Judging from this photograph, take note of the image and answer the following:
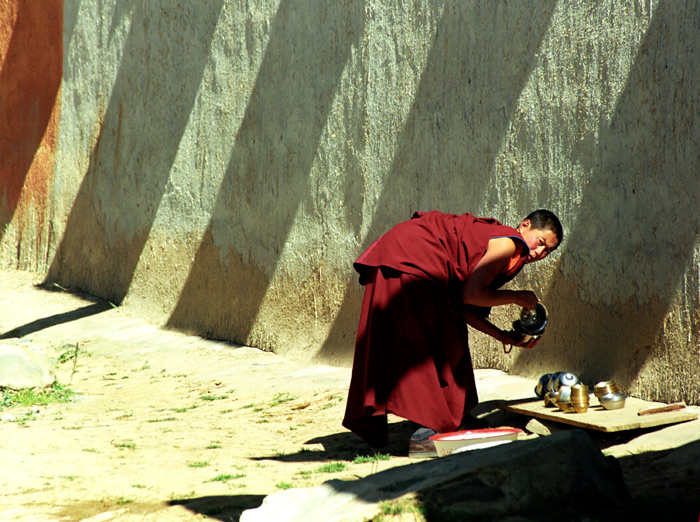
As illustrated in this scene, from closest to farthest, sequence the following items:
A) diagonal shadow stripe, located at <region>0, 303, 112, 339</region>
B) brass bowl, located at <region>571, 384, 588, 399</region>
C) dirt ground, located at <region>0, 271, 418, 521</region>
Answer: dirt ground, located at <region>0, 271, 418, 521</region>
brass bowl, located at <region>571, 384, 588, 399</region>
diagonal shadow stripe, located at <region>0, 303, 112, 339</region>

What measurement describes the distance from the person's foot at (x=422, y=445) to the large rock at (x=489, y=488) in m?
0.98

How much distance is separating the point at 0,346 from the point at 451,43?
3814 mm

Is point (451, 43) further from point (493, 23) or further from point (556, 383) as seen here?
point (556, 383)

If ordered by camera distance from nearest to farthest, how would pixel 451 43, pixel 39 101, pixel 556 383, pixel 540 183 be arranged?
pixel 556 383 → pixel 540 183 → pixel 451 43 → pixel 39 101

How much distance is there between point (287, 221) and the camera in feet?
20.9

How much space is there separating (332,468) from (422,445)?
423 millimetres

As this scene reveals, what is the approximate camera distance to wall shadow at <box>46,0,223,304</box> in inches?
295

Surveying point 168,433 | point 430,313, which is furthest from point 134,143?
point 430,313

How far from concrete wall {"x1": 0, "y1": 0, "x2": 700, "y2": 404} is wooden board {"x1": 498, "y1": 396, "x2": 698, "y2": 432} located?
0.95 ft

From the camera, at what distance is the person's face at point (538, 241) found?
12.1 ft

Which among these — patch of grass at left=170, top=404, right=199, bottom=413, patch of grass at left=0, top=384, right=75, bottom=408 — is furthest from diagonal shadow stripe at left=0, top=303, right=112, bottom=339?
patch of grass at left=170, top=404, right=199, bottom=413

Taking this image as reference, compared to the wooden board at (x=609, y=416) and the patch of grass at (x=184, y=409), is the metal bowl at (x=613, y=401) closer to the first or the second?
the wooden board at (x=609, y=416)

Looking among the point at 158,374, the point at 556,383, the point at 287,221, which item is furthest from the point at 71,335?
the point at 556,383

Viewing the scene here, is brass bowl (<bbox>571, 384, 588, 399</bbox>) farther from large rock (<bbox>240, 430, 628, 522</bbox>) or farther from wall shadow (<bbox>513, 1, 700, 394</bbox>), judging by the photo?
large rock (<bbox>240, 430, 628, 522</bbox>)
